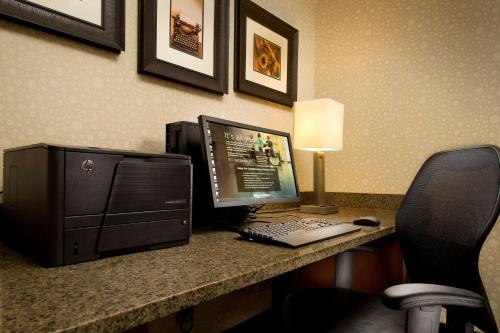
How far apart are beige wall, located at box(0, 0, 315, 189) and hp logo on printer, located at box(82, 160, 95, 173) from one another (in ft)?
1.48

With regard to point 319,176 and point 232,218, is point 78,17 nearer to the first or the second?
point 232,218

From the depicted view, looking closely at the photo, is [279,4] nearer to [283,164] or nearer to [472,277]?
[283,164]

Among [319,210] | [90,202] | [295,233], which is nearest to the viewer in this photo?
[90,202]

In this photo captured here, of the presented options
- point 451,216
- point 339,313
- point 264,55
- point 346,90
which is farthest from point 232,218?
point 346,90

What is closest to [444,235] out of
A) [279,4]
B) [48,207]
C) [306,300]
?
[306,300]

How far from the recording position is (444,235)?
3.25ft

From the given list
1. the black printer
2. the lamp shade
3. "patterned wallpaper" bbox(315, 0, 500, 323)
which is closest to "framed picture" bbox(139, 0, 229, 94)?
the lamp shade

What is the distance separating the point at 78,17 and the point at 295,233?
1008mm

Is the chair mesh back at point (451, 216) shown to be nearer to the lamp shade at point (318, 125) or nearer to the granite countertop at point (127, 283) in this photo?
the granite countertop at point (127, 283)

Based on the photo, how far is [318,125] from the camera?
178 cm

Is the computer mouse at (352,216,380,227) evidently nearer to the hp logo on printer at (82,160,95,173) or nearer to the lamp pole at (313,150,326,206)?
the lamp pole at (313,150,326,206)

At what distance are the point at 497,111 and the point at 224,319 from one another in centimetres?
179

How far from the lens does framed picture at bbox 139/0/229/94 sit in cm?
126

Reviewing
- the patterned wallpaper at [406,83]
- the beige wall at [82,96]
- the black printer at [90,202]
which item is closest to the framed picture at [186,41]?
the beige wall at [82,96]
